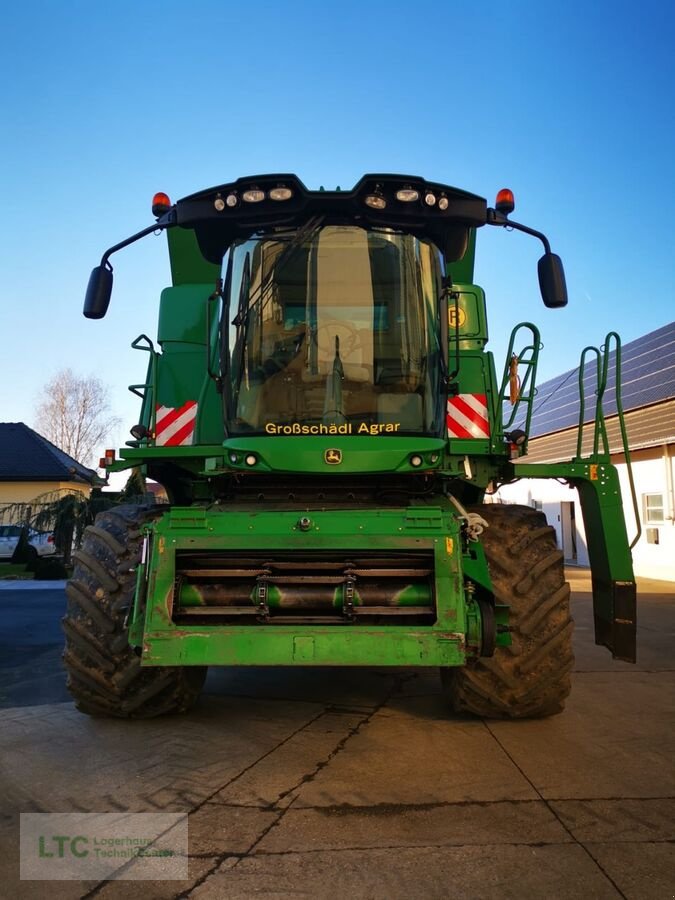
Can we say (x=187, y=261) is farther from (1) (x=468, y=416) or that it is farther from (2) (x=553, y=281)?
(2) (x=553, y=281)

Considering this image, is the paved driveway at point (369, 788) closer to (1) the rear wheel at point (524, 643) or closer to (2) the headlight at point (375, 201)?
(1) the rear wheel at point (524, 643)

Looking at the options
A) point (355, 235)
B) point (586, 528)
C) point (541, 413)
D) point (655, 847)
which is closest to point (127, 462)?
point (355, 235)

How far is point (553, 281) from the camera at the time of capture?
17.3 ft

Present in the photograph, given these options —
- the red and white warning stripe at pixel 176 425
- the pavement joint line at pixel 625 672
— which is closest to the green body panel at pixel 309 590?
the red and white warning stripe at pixel 176 425

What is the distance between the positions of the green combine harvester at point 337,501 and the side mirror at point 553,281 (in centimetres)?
2

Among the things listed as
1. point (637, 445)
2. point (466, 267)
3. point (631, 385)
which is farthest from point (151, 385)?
point (631, 385)

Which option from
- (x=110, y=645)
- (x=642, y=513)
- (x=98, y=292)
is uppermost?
(x=98, y=292)

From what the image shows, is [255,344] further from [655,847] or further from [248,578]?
[655,847]

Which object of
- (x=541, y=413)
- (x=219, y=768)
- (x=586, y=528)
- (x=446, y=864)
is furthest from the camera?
(x=541, y=413)

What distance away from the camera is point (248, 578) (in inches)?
177

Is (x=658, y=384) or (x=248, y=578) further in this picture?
(x=658, y=384)

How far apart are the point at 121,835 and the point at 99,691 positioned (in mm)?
1634

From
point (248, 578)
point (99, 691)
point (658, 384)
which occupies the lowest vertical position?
point (99, 691)

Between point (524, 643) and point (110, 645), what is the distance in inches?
99.9
